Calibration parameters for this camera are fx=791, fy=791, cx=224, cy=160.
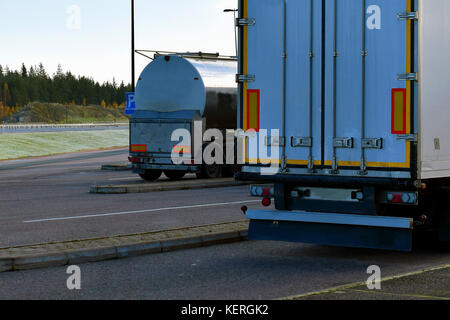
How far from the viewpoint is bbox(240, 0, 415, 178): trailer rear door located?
9117 millimetres

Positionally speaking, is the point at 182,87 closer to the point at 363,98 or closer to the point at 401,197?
the point at 363,98

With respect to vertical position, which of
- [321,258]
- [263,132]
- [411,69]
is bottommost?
[321,258]

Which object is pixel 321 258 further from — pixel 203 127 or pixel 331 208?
pixel 203 127

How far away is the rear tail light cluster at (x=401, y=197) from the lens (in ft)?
30.0

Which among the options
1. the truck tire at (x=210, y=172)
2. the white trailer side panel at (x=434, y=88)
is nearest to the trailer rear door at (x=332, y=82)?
the white trailer side panel at (x=434, y=88)

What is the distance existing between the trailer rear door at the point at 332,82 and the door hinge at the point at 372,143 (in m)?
0.01

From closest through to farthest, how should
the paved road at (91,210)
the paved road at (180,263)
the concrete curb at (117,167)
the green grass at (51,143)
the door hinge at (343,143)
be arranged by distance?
the paved road at (180,263) → the door hinge at (343,143) → the paved road at (91,210) → the concrete curb at (117,167) → the green grass at (51,143)

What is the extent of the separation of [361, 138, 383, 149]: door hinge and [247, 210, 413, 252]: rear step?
827mm

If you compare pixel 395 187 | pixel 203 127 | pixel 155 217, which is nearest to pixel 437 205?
pixel 395 187

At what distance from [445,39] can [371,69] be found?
3.49 feet

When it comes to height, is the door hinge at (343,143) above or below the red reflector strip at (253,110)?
below

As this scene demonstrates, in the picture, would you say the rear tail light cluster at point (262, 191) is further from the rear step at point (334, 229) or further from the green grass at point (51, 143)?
the green grass at point (51, 143)

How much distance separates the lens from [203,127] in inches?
959

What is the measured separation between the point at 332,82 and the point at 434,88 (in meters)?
1.20
